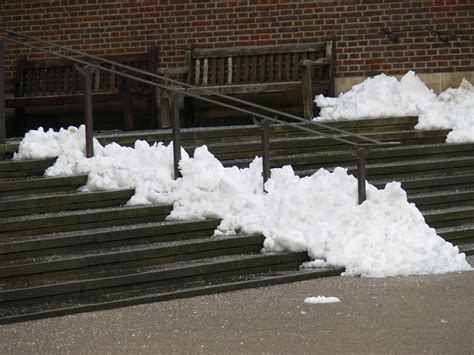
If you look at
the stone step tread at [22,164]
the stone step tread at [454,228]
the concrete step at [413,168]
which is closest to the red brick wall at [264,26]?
the concrete step at [413,168]

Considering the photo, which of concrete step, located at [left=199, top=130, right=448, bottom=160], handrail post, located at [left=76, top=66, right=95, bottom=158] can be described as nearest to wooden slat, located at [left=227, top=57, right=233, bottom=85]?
concrete step, located at [left=199, top=130, right=448, bottom=160]

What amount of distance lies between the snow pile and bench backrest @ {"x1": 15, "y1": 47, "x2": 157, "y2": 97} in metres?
2.48

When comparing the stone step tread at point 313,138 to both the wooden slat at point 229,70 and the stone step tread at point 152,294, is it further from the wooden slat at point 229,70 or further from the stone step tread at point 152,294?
the stone step tread at point 152,294

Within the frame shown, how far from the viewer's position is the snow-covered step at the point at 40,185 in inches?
482

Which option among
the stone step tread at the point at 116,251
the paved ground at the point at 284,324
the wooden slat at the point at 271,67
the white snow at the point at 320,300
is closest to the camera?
the paved ground at the point at 284,324

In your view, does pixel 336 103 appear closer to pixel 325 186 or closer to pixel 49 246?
pixel 325 186

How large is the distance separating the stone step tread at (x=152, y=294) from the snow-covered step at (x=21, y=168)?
232 centimetres

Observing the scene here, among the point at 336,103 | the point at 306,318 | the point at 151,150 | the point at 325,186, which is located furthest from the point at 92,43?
the point at 306,318

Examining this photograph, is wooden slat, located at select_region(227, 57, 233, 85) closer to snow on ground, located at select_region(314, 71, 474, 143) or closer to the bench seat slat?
snow on ground, located at select_region(314, 71, 474, 143)

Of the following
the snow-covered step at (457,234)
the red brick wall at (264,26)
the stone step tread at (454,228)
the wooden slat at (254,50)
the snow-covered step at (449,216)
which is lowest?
the snow-covered step at (457,234)

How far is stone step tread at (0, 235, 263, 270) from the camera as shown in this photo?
35.6ft

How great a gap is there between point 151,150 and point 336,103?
13.8 ft

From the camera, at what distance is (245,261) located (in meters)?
11.5

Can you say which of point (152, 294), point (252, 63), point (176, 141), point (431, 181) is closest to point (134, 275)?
point (152, 294)
